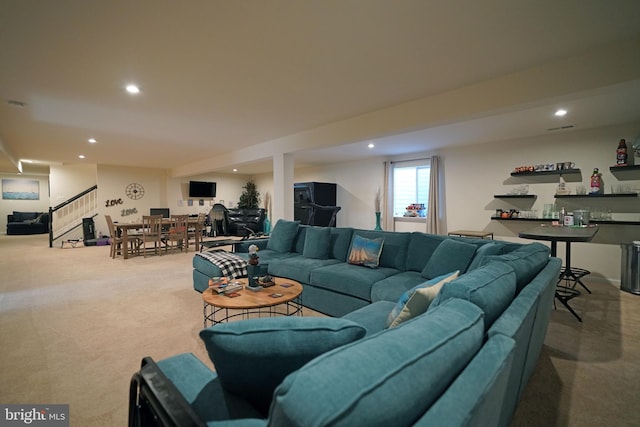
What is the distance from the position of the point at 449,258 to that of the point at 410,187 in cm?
474

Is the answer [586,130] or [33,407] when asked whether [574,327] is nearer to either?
[586,130]

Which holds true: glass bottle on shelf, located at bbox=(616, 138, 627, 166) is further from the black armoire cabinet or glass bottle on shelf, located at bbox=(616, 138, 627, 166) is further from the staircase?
the staircase

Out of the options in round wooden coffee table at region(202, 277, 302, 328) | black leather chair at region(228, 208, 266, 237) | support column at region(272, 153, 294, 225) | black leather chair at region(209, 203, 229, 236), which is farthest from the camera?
black leather chair at region(228, 208, 266, 237)

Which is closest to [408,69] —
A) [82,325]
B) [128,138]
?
[82,325]

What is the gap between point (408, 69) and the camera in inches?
107

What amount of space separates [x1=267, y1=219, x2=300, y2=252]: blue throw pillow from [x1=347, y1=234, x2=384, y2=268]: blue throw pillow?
1157 mm

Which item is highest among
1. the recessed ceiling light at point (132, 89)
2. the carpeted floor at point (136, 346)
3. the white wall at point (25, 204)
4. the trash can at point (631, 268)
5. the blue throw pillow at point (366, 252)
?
the recessed ceiling light at point (132, 89)

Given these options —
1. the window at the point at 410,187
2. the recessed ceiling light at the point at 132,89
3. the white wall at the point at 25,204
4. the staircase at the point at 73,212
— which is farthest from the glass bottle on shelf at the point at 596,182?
the white wall at the point at 25,204

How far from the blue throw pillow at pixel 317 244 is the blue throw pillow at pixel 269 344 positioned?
299 cm

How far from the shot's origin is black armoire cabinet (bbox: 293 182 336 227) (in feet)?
26.2

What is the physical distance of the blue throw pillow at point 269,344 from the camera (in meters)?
0.86

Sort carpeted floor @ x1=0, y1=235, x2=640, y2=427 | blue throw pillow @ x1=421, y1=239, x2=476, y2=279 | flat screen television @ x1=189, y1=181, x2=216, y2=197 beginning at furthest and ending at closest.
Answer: flat screen television @ x1=189, y1=181, x2=216, y2=197 → blue throw pillow @ x1=421, y1=239, x2=476, y2=279 → carpeted floor @ x1=0, y1=235, x2=640, y2=427

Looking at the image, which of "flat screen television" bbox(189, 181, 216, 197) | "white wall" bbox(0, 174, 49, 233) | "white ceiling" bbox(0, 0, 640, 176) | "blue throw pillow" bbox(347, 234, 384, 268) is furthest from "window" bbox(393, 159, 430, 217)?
"white wall" bbox(0, 174, 49, 233)

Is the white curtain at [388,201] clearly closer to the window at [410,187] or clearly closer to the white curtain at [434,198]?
the window at [410,187]
